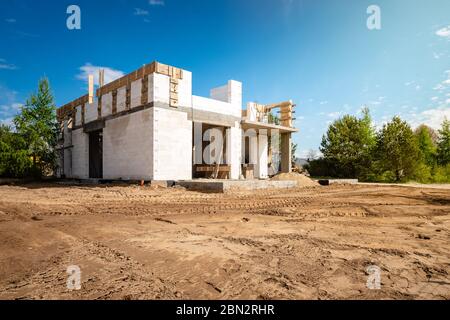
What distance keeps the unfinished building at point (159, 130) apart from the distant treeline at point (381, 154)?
330 inches

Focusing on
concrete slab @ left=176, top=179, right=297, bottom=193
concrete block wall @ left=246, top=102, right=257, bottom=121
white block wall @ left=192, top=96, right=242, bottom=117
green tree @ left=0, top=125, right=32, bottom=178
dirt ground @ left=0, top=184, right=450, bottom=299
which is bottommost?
dirt ground @ left=0, top=184, right=450, bottom=299

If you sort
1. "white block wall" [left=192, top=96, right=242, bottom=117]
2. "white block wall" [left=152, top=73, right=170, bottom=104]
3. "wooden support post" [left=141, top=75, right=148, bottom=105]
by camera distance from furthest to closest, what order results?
"white block wall" [left=192, top=96, right=242, bottom=117], "wooden support post" [left=141, top=75, right=148, bottom=105], "white block wall" [left=152, top=73, right=170, bottom=104]

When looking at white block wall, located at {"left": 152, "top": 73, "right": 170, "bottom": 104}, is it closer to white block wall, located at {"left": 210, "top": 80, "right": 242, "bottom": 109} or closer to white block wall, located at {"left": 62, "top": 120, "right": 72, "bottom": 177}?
white block wall, located at {"left": 210, "top": 80, "right": 242, "bottom": 109}

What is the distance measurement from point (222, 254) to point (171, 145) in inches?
501

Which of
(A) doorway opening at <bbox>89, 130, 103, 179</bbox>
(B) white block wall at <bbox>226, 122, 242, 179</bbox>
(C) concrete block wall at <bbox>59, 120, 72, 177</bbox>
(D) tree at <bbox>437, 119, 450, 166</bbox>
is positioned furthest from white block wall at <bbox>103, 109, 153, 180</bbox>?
(D) tree at <bbox>437, 119, 450, 166</bbox>

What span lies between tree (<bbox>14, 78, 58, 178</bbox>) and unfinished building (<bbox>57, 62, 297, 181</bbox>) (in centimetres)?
97

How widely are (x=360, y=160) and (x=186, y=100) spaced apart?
70.1ft

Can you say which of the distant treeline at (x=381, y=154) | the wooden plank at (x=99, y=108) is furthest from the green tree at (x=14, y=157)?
the distant treeline at (x=381, y=154)

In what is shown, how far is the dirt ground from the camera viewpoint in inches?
112

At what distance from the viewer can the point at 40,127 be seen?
23766mm

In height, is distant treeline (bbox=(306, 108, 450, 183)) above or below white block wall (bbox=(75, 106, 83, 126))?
below

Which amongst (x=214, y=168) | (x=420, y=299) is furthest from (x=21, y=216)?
(x=214, y=168)

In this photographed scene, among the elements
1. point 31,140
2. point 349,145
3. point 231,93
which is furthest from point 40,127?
point 349,145

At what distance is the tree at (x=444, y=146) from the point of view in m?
31.2
